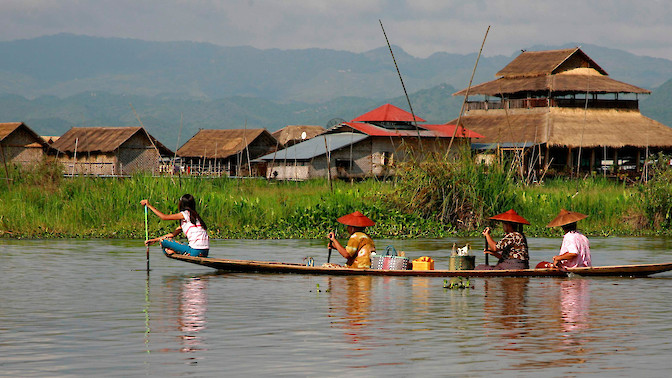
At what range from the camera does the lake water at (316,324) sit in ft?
26.8

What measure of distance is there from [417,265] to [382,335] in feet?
16.1

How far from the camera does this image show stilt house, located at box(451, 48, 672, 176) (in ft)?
157

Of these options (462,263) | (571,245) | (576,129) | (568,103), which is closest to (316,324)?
(462,263)

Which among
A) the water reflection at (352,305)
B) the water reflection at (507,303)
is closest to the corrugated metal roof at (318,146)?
the water reflection at (352,305)

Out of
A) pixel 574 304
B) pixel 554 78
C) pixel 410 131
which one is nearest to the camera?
pixel 574 304

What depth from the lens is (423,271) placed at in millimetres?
14234

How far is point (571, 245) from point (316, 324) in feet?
17.9

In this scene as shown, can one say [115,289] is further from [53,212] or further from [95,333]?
[53,212]

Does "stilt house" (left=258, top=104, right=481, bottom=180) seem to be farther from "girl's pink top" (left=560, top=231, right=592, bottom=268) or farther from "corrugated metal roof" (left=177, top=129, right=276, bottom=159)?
"girl's pink top" (left=560, top=231, right=592, bottom=268)

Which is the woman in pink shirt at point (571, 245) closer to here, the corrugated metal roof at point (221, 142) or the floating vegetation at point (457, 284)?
the floating vegetation at point (457, 284)

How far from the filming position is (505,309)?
11555mm

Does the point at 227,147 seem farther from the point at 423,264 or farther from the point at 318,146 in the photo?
the point at 423,264

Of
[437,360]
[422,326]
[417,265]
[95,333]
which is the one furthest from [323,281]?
[437,360]

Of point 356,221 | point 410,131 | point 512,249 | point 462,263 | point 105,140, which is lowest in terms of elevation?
point 462,263
